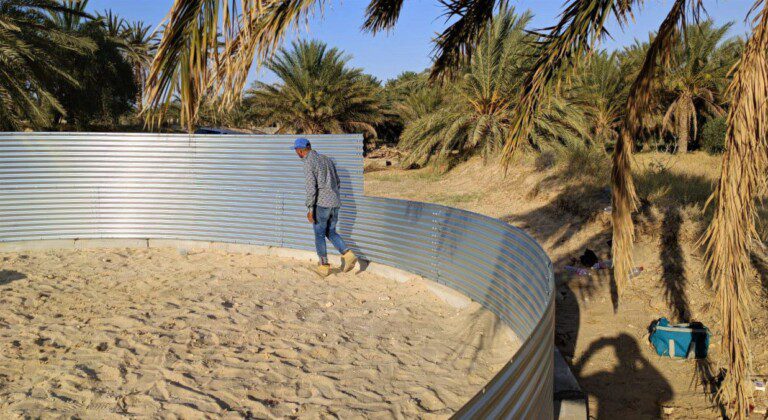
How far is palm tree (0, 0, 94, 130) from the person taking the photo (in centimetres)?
1251

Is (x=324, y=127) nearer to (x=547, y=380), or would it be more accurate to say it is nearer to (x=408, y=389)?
(x=408, y=389)

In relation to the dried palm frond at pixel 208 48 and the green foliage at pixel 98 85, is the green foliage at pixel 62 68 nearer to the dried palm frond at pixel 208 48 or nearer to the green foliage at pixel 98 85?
the green foliage at pixel 98 85

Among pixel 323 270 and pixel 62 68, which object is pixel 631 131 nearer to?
pixel 323 270

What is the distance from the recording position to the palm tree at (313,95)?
2225 cm

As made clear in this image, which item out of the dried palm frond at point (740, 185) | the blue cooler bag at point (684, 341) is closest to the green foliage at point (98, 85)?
the blue cooler bag at point (684, 341)

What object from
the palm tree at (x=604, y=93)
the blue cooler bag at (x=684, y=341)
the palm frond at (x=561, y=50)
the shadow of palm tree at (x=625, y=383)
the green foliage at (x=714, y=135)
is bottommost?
the shadow of palm tree at (x=625, y=383)

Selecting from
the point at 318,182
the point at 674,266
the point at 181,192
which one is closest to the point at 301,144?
the point at 318,182

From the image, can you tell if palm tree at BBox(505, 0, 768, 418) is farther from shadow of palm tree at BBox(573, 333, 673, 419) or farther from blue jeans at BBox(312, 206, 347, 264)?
blue jeans at BBox(312, 206, 347, 264)

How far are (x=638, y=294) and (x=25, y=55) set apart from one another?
14428mm

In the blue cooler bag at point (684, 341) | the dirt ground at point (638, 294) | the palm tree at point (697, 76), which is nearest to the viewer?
the dirt ground at point (638, 294)

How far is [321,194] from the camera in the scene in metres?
7.60

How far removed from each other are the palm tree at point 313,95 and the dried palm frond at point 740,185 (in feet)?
64.7

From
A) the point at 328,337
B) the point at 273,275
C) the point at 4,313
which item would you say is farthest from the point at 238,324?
the point at 4,313

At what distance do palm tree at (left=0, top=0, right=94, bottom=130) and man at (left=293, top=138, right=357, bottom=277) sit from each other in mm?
8581
